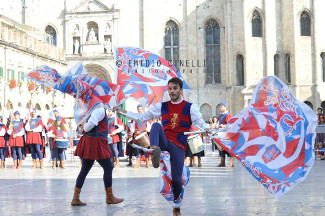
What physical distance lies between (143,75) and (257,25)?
147 feet

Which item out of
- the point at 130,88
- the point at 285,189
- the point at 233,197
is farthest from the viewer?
the point at 130,88

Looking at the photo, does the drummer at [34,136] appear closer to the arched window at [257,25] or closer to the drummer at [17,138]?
the drummer at [17,138]

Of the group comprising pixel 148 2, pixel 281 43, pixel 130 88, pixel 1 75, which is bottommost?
pixel 130 88

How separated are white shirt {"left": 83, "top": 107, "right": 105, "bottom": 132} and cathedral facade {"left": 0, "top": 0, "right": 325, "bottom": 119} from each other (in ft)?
147

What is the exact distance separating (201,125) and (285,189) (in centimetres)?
147

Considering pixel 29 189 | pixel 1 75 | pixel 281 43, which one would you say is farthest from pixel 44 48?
pixel 29 189

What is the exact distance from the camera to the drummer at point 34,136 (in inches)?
833

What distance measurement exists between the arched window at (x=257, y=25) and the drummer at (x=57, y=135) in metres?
37.0

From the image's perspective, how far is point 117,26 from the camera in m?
57.2

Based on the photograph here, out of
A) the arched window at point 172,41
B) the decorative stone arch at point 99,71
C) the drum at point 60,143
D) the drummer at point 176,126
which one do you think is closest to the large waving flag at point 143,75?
the drummer at point 176,126

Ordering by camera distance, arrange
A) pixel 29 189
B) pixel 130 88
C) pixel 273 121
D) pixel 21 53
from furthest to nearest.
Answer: pixel 21 53
pixel 29 189
pixel 130 88
pixel 273 121

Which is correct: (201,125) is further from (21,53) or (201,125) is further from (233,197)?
(21,53)

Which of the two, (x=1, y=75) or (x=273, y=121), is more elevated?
(x=1, y=75)

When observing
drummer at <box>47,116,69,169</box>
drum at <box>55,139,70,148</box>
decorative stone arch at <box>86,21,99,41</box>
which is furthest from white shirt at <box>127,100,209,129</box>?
decorative stone arch at <box>86,21,99,41</box>
